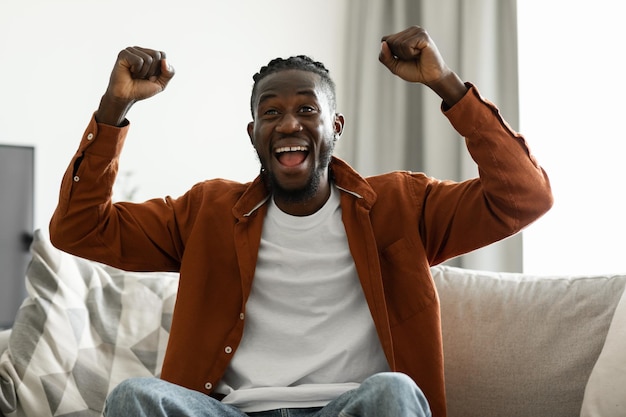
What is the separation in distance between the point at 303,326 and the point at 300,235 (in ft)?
0.69

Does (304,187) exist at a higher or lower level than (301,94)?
lower

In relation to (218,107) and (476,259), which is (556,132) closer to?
(476,259)

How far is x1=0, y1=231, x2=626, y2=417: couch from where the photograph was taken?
2.05 meters

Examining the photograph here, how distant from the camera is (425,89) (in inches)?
141

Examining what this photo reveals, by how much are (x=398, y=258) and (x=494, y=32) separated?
1.74 metres

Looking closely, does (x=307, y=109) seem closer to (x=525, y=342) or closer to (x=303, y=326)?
(x=303, y=326)

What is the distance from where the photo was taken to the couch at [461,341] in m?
2.05

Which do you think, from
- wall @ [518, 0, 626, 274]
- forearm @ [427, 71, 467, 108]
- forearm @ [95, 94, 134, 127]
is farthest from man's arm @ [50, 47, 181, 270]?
wall @ [518, 0, 626, 274]

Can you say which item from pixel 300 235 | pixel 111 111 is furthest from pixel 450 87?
pixel 111 111

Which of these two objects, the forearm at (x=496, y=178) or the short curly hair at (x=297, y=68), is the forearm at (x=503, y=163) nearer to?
the forearm at (x=496, y=178)

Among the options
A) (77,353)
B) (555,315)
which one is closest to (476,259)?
(555,315)

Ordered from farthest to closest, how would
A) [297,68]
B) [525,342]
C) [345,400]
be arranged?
[525,342] < [297,68] < [345,400]

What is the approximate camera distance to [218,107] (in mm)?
3658

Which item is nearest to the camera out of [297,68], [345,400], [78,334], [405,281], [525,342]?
[345,400]
